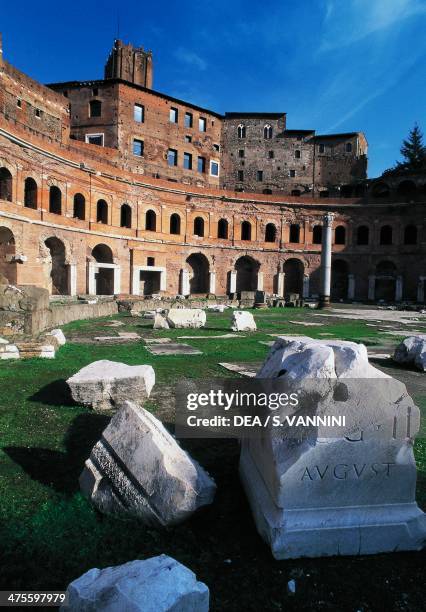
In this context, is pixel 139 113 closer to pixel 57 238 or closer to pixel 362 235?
pixel 57 238

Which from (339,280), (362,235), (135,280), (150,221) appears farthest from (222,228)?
(362,235)

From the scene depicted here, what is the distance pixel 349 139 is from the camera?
4188 cm

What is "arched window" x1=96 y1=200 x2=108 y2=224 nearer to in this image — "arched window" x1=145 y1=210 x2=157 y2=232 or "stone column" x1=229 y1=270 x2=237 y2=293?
"arched window" x1=145 y1=210 x2=157 y2=232

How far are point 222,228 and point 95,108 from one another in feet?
50.3

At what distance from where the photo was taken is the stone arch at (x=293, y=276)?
36688 millimetres

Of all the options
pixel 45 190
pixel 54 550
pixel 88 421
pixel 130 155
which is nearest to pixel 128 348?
pixel 88 421

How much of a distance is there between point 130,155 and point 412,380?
34.1m

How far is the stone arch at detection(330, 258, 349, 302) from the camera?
36812mm

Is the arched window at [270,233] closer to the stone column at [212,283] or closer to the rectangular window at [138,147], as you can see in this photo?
the stone column at [212,283]

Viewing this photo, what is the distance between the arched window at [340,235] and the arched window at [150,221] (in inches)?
659

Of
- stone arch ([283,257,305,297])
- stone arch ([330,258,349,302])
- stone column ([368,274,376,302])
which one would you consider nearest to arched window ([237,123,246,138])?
stone arch ([283,257,305,297])

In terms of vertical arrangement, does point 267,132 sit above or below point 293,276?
above

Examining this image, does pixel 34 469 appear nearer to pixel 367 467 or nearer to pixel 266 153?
pixel 367 467

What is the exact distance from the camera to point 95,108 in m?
34.7
